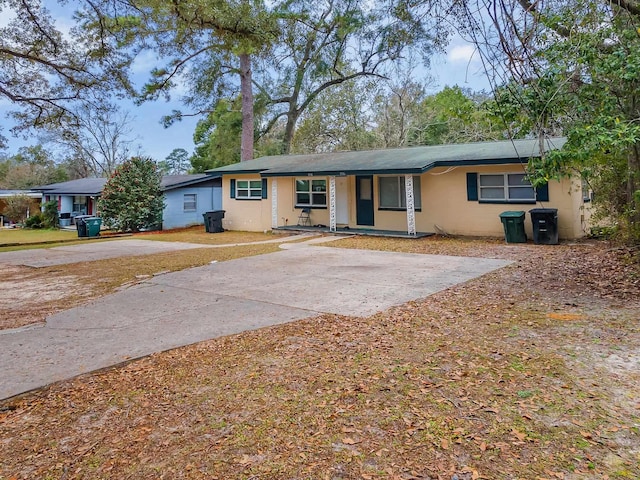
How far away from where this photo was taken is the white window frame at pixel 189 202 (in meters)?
21.7

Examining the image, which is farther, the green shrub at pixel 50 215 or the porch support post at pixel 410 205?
the green shrub at pixel 50 215

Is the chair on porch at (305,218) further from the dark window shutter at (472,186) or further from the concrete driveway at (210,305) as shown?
the concrete driveway at (210,305)

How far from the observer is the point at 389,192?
15055 mm

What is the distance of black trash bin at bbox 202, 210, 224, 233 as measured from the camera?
18250 millimetres

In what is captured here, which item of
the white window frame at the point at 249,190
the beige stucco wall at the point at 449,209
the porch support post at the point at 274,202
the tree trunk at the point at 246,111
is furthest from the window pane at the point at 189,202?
the porch support post at the point at 274,202

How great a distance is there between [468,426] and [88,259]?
1150 centimetres

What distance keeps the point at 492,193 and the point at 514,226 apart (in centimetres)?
155

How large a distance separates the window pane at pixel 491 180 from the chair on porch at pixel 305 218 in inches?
274

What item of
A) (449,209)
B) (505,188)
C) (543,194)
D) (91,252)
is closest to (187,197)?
(91,252)

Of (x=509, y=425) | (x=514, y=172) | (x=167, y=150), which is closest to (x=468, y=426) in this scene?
(x=509, y=425)

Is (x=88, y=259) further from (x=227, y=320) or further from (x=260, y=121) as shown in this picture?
(x=260, y=121)

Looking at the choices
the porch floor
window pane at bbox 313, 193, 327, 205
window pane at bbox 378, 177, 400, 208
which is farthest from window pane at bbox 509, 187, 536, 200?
window pane at bbox 313, 193, 327, 205

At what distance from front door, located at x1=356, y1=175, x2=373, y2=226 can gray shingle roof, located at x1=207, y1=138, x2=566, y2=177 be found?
0.70m

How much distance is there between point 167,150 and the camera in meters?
61.2
